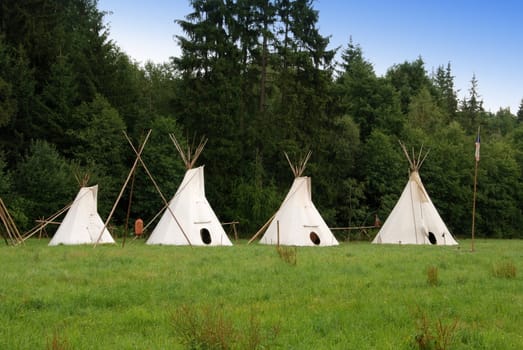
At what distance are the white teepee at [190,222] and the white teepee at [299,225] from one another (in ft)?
6.63

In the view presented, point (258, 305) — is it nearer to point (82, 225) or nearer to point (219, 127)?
point (82, 225)

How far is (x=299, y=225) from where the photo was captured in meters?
19.2

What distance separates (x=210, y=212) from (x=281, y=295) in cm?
1181

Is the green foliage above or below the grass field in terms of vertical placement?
above

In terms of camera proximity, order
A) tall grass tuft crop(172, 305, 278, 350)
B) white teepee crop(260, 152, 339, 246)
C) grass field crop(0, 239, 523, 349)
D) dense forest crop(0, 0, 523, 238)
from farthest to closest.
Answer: dense forest crop(0, 0, 523, 238) → white teepee crop(260, 152, 339, 246) → grass field crop(0, 239, 523, 349) → tall grass tuft crop(172, 305, 278, 350)

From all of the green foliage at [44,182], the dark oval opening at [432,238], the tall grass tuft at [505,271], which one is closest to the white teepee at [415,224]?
the dark oval opening at [432,238]

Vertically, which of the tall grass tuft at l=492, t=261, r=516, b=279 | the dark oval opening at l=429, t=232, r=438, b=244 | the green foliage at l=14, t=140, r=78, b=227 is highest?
the green foliage at l=14, t=140, r=78, b=227

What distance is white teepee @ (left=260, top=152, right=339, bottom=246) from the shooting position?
747 inches

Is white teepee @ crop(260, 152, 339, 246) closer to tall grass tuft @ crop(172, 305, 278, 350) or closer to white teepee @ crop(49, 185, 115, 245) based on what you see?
white teepee @ crop(49, 185, 115, 245)

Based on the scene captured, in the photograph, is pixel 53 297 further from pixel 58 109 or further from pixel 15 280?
pixel 58 109

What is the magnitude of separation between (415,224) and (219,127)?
11120 mm

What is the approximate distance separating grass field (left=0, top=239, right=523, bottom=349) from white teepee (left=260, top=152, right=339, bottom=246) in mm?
8441

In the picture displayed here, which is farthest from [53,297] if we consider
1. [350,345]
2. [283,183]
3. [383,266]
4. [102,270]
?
[283,183]

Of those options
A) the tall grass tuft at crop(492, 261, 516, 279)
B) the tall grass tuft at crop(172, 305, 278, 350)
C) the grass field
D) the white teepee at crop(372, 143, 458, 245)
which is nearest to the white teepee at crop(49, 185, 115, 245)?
the grass field
